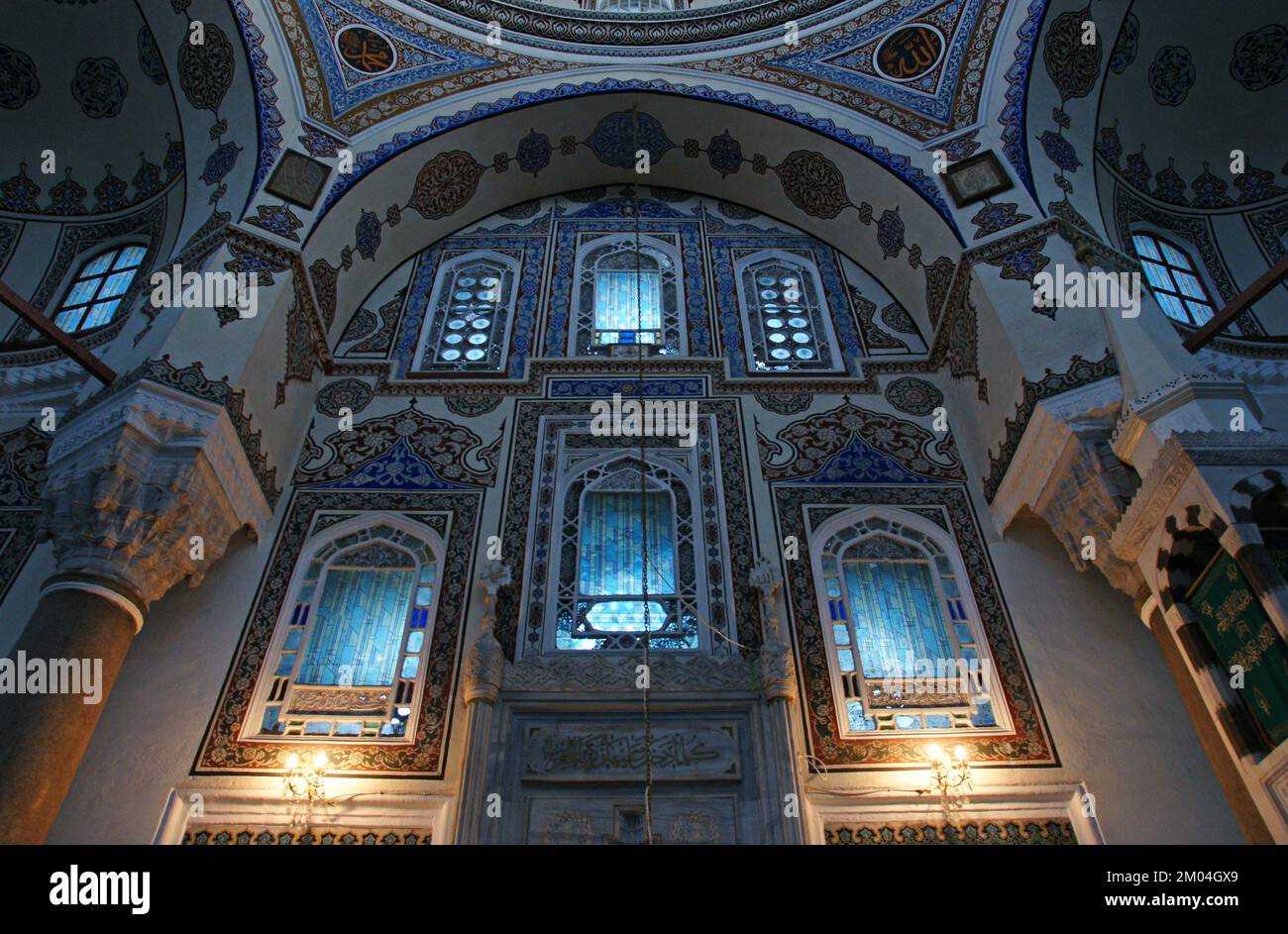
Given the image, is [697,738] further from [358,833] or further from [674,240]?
[674,240]

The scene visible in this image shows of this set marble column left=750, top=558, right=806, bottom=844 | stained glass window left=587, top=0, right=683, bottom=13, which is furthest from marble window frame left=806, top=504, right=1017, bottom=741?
stained glass window left=587, top=0, right=683, bottom=13

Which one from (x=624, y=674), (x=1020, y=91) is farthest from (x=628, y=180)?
(x=624, y=674)

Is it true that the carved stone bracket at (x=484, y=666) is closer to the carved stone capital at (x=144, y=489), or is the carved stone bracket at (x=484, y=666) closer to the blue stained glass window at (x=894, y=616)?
the carved stone capital at (x=144, y=489)

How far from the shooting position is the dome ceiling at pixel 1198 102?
7.80m

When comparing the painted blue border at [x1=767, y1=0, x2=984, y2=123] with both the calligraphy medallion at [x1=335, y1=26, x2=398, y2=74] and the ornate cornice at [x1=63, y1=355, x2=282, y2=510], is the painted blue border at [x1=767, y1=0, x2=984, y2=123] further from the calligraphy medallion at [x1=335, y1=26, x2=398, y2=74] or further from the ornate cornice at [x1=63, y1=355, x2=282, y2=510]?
the ornate cornice at [x1=63, y1=355, x2=282, y2=510]

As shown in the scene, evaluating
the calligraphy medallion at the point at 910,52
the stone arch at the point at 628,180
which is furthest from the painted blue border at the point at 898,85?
the stone arch at the point at 628,180

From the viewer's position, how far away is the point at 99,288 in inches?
310

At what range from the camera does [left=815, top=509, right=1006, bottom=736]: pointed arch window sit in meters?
5.43

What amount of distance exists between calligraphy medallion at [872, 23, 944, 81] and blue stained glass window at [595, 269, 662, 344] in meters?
2.61

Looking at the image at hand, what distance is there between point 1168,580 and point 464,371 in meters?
4.85

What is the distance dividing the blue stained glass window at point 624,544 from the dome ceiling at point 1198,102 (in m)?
4.70

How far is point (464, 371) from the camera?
7.45 meters
